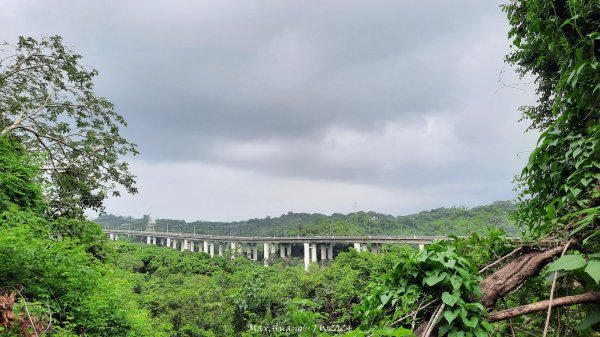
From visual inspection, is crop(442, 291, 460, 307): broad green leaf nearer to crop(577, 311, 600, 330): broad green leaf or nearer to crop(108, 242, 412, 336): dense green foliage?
crop(577, 311, 600, 330): broad green leaf

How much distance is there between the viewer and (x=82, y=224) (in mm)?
9375

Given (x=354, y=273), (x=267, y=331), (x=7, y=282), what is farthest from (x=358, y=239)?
(x=7, y=282)

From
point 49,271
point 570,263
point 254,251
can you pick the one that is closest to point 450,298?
point 570,263

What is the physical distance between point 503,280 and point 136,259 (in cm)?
3623

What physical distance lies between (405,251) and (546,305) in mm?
858

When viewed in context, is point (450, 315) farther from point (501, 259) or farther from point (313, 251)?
point (313, 251)

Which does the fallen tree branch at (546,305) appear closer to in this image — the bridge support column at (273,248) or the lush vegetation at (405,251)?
the lush vegetation at (405,251)

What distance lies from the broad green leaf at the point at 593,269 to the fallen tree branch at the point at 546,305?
26cm

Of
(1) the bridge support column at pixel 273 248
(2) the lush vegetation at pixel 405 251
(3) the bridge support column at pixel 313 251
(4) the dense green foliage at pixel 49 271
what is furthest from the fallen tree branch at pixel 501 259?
(1) the bridge support column at pixel 273 248

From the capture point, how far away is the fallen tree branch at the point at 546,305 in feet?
4.30

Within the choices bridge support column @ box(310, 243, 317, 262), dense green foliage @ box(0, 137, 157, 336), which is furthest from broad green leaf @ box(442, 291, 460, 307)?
bridge support column @ box(310, 243, 317, 262)

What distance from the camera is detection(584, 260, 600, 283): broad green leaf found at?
1076mm

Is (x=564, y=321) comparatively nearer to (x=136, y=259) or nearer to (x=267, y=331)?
(x=267, y=331)

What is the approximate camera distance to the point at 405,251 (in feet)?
7.09
